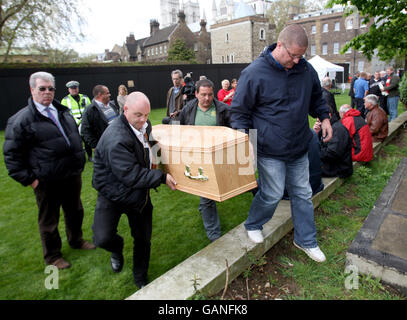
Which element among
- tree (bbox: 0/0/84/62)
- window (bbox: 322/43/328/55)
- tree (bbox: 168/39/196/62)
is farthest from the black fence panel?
window (bbox: 322/43/328/55)

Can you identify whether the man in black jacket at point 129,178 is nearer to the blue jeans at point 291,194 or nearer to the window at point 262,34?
the blue jeans at point 291,194

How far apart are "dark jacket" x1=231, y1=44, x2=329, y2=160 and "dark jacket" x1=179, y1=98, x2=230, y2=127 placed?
794 millimetres

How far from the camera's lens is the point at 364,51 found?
259 inches

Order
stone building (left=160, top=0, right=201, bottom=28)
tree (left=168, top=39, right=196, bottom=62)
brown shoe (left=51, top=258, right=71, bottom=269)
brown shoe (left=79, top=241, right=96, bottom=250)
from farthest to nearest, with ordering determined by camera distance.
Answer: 1. stone building (left=160, top=0, right=201, bottom=28)
2. tree (left=168, top=39, right=196, bottom=62)
3. brown shoe (left=79, top=241, right=96, bottom=250)
4. brown shoe (left=51, top=258, right=71, bottom=269)

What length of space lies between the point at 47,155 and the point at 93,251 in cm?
130

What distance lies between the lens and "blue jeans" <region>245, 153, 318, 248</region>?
102 inches

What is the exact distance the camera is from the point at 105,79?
15875mm

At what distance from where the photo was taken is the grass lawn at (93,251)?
2.75m

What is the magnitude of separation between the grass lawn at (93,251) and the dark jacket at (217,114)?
143cm

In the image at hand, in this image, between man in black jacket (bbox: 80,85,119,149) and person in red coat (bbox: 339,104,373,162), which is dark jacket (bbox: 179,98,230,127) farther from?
person in red coat (bbox: 339,104,373,162)

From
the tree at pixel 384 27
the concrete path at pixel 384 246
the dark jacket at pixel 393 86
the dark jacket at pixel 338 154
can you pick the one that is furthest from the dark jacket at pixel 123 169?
the dark jacket at pixel 393 86
